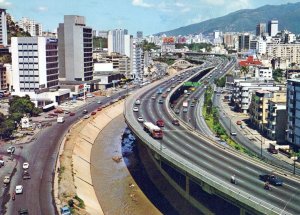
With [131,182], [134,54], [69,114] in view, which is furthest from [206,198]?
[134,54]

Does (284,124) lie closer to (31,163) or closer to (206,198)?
(206,198)

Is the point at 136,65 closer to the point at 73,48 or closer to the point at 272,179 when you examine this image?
the point at 73,48

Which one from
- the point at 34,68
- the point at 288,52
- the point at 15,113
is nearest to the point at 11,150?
the point at 15,113

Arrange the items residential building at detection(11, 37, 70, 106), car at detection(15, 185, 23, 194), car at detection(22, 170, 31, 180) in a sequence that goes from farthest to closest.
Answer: residential building at detection(11, 37, 70, 106) → car at detection(22, 170, 31, 180) → car at detection(15, 185, 23, 194)

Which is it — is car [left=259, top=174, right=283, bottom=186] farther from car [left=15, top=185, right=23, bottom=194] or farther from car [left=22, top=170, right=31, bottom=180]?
car [left=22, top=170, right=31, bottom=180]

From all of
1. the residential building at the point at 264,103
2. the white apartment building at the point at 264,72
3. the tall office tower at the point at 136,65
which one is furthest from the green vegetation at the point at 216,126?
the tall office tower at the point at 136,65

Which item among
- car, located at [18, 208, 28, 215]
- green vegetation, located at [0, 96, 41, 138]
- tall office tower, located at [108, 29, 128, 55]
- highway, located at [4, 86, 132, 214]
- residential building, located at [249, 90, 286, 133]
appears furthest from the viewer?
tall office tower, located at [108, 29, 128, 55]

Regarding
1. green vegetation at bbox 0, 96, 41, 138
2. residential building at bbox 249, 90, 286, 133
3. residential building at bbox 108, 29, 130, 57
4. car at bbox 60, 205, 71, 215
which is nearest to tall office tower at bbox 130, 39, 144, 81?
residential building at bbox 108, 29, 130, 57

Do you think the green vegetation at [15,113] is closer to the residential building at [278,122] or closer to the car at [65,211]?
the car at [65,211]
